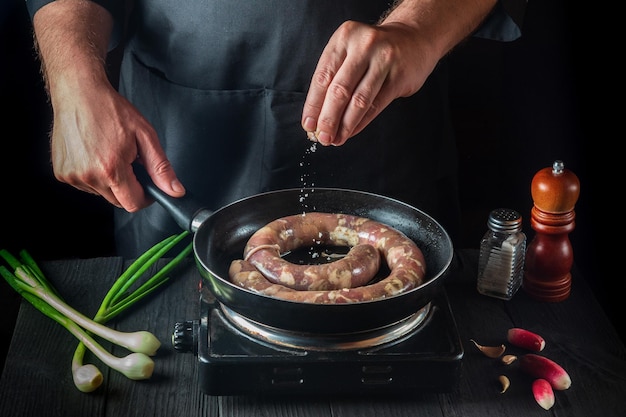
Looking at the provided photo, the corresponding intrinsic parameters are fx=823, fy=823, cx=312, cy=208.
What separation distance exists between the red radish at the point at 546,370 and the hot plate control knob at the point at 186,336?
2.08 feet

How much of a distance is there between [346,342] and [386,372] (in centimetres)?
9

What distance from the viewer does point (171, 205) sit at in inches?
69.0

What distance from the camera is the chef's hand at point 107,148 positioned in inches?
69.7

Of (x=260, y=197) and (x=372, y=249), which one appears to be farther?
(x=260, y=197)

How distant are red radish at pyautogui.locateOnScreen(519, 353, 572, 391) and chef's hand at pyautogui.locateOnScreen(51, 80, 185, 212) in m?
0.79

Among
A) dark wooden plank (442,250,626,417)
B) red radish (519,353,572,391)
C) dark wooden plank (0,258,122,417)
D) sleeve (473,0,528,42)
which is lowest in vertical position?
dark wooden plank (0,258,122,417)

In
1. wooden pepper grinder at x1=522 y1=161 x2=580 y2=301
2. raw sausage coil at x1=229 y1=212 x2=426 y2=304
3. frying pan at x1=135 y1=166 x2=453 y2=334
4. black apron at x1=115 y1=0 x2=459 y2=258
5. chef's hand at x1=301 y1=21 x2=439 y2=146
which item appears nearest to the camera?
frying pan at x1=135 y1=166 x2=453 y2=334

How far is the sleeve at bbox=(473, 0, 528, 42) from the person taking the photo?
6.67ft

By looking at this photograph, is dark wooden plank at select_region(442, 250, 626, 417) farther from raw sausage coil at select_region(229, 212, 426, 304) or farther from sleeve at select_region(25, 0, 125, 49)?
sleeve at select_region(25, 0, 125, 49)

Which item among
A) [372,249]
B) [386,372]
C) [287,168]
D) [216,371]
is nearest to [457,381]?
[386,372]

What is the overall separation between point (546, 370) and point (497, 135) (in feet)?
6.68

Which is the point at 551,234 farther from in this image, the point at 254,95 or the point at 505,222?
the point at 254,95

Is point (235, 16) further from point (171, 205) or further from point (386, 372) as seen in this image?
point (386, 372)

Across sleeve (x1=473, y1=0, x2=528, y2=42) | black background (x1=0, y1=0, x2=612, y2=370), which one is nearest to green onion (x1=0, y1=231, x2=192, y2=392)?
sleeve (x1=473, y1=0, x2=528, y2=42)
